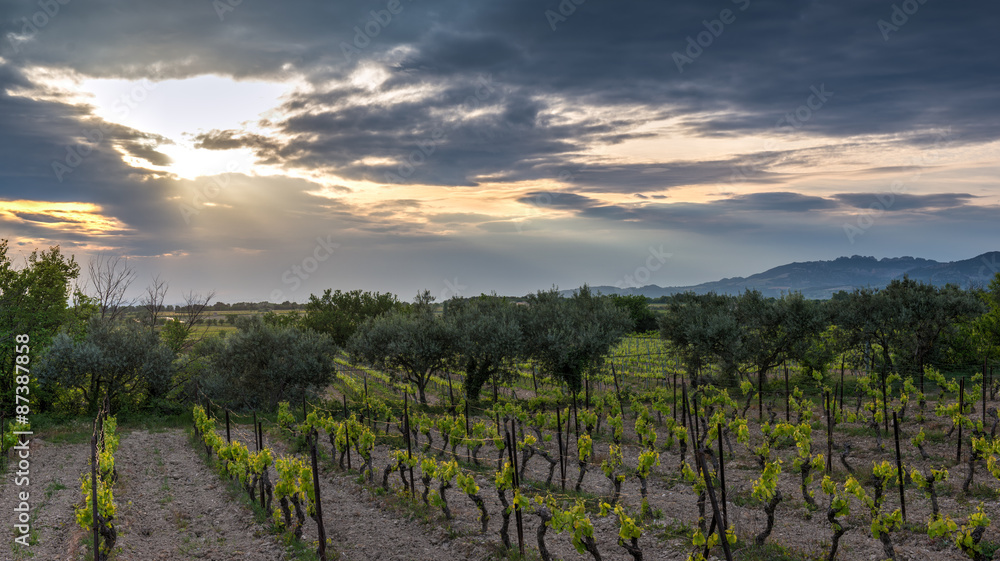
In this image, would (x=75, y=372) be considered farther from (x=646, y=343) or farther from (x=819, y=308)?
(x=646, y=343)

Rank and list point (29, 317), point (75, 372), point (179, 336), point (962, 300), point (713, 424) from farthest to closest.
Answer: point (179, 336), point (962, 300), point (29, 317), point (75, 372), point (713, 424)

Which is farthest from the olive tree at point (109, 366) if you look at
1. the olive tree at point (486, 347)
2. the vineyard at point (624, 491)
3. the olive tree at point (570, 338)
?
the olive tree at point (570, 338)

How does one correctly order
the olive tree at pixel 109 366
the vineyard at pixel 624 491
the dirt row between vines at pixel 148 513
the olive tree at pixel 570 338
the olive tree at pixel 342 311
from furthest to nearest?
1. the olive tree at pixel 342 311
2. the olive tree at pixel 570 338
3. the olive tree at pixel 109 366
4. the dirt row between vines at pixel 148 513
5. the vineyard at pixel 624 491

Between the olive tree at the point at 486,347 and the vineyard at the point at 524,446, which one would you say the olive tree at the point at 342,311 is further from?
the olive tree at the point at 486,347

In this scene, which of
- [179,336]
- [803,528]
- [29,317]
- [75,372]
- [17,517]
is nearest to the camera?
[803,528]

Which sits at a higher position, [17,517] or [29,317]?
[29,317]

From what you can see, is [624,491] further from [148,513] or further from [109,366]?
[109,366]

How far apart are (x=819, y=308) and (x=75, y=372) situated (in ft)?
145

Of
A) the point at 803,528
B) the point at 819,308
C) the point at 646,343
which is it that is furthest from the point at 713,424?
the point at 646,343

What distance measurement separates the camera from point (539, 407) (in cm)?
3011

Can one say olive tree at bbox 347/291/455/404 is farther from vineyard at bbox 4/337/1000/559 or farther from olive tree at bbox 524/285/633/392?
vineyard at bbox 4/337/1000/559


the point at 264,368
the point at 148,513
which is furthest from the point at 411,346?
the point at 148,513

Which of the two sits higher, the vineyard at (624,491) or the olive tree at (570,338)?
the olive tree at (570,338)

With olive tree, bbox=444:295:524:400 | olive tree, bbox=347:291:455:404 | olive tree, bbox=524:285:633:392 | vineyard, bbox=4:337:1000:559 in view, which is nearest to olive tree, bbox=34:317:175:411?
Answer: vineyard, bbox=4:337:1000:559
